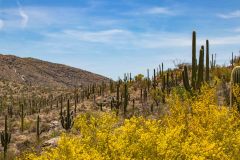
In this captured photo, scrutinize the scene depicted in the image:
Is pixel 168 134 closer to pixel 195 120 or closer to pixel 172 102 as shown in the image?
pixel 195 120

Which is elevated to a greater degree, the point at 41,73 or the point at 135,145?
the point at 41,73

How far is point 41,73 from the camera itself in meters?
111

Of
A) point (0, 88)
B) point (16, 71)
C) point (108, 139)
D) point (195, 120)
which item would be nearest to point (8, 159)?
point (195, 120)

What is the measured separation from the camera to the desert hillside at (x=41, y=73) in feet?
330

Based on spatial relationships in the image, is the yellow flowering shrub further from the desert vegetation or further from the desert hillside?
the desert hillside

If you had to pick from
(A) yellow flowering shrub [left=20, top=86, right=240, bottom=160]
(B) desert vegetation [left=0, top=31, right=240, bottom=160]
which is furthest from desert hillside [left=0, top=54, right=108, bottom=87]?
(A) yellow flowering shrub [left=20, top=86, right=240, bottom=160]

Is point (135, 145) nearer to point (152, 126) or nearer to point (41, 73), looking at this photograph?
point (152, 126)

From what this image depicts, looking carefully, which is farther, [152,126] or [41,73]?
[41,73]

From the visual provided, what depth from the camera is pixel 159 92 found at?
39.6m

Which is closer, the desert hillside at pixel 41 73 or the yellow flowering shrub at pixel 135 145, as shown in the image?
the yellow flowering shrub at pixel 135 145

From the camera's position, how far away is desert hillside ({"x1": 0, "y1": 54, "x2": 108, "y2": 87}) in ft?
330

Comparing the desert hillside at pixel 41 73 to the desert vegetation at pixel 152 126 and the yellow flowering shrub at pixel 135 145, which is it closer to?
the desert vegetation at pixel 152 126

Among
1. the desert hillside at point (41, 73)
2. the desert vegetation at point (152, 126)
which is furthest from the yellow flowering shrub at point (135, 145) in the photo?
the desert hillside at point (41, 73)

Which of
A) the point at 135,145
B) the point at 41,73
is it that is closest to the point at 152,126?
the point at 135,145
